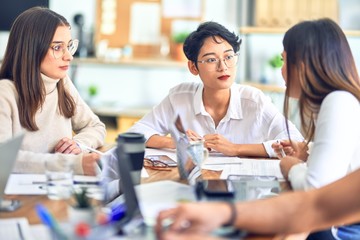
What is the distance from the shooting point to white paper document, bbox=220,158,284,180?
91.3 inches

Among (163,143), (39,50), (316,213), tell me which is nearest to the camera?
(316,213)

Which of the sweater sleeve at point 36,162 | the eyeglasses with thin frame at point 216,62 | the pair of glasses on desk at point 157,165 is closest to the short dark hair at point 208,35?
the eyeglasses with thin frame at point 216,62

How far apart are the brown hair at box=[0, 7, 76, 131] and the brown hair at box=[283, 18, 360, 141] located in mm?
951

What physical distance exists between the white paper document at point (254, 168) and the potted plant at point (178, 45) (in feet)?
10.5

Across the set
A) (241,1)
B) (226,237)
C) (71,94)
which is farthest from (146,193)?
(241,1)

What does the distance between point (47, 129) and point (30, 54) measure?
0.30 metres

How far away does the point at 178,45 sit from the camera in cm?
582

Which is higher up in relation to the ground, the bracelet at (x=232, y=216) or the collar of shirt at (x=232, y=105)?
the bracelet at (x=232, y=216)

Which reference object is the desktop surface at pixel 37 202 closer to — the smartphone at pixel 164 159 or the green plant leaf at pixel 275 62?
the smartphone at pixel 164 159

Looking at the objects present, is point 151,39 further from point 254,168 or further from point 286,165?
point 286,165

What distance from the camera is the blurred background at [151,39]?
5.60m

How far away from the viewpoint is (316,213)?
1721 mm

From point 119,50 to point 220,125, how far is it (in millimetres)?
3210

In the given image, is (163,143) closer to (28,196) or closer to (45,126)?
(45,126)
